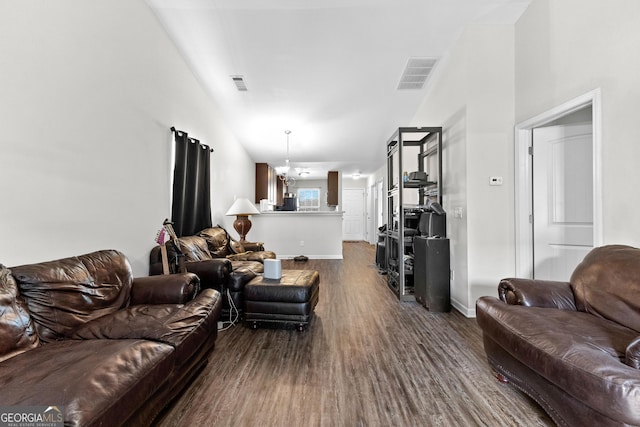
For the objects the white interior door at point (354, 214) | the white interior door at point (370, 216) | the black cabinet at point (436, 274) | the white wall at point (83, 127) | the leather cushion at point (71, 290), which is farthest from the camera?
the white interior door at point (354, 214)

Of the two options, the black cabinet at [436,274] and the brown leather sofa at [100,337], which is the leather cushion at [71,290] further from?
the black cabinet at [436,274]

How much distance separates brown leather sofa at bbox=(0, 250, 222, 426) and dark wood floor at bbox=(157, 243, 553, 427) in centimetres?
28

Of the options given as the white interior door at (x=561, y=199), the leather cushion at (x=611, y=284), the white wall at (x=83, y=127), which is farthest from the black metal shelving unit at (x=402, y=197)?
the white wall at (x=83, y=127)

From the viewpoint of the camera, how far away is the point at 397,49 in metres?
3.20

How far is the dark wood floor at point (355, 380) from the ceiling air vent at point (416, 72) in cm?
312

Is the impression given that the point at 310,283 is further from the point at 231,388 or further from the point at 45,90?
the point at 45,90

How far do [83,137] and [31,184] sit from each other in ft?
1.68

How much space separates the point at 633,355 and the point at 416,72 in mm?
3578

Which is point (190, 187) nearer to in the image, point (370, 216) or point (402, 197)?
point (402, 197)

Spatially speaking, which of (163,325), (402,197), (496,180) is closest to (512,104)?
(496,180)

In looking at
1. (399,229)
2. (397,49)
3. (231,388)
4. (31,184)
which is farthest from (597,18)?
(31,184)

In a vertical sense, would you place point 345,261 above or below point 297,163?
below

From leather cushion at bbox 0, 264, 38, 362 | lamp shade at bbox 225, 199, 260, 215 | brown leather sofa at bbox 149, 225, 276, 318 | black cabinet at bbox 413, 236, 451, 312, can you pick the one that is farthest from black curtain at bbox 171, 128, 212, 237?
black cabinet at bbox 413, 236, 451, 312

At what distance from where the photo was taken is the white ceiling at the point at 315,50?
8.61 ft
